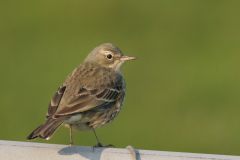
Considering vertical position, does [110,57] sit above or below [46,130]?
above

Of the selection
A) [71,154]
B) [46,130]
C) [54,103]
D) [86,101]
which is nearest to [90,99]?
[86,101]

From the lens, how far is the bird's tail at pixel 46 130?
4.39 metres

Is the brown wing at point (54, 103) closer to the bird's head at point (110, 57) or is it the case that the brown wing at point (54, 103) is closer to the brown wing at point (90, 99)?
the brown wing at point (90, 99)

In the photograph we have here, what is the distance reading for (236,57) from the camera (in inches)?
486

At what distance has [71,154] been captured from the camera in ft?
12.8

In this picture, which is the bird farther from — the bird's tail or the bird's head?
the bird's head

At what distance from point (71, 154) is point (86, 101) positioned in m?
1.54

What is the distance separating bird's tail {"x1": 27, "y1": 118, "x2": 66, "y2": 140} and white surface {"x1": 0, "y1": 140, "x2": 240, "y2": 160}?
0.46 meters

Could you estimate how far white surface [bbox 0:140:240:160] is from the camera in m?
3.74

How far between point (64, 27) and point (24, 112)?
13.8 ft

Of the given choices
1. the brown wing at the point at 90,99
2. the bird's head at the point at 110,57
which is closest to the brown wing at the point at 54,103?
the brown wing at the point at 90,99

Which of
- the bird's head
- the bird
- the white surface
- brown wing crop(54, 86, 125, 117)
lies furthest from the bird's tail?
the bird's head

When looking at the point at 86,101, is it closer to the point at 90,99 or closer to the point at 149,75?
the point at 90,99

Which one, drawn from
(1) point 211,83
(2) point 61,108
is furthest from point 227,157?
(1) point 211,83
